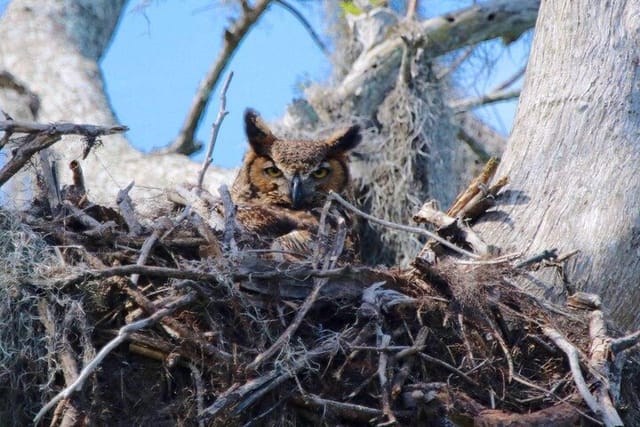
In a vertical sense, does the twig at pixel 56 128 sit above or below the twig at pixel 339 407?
above

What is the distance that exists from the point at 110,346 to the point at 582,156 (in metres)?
1.62

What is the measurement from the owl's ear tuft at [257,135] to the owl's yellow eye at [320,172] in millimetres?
204

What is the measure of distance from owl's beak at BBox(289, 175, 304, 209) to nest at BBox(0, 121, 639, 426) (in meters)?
0.95

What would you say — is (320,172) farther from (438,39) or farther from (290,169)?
(438,39)

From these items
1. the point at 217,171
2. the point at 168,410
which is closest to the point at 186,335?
the point at 168,410

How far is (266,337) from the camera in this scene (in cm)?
284

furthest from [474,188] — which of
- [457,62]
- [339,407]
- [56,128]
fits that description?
[457,62]

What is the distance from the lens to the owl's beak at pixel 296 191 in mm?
4062

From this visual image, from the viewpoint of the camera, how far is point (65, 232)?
296 cm

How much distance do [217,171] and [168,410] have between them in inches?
93.0

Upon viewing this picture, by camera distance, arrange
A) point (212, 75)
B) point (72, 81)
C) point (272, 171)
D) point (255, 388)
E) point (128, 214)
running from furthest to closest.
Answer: point (212, 75)
point (72, 81)
point (272, 171)
point (128, 214)
point (255, 388)

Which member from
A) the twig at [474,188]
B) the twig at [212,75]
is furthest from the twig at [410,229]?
the twig at [212,75]

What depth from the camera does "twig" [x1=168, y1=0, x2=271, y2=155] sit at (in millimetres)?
5754

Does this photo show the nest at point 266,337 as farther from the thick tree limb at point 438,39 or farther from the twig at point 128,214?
the thick tree limb at point 438,39
